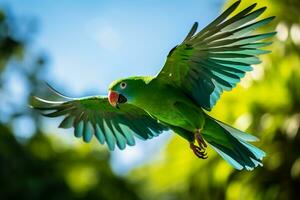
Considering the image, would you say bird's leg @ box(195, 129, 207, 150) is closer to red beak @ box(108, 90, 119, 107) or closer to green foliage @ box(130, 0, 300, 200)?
red beak @ box(108, 90, 119, 107)

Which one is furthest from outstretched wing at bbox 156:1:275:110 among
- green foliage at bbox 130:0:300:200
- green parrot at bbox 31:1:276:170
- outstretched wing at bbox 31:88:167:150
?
green foliage at bbox 130:0:300:200

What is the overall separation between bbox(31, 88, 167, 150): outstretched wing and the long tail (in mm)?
91

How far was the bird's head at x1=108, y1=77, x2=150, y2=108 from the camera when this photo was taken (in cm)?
95

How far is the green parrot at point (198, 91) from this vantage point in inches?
37.9

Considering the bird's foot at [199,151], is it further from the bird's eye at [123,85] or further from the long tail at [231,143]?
the bird's eye at [123,85]

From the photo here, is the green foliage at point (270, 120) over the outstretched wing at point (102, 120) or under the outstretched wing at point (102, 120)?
under

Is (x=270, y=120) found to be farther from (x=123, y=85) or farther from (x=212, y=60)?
(x=123, y=85)

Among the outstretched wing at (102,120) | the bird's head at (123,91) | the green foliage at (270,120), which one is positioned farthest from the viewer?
the green foliage at (270,120)

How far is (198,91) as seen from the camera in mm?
1003

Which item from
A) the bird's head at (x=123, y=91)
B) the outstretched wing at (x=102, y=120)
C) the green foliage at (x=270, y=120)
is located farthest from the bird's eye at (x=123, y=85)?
the green foliage at (x=270, y=120)

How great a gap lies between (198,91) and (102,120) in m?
0.25

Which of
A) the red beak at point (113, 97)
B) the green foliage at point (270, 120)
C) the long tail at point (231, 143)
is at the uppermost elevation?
the red beak at point (113, 97)

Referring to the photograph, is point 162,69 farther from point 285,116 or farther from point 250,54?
point 285,116

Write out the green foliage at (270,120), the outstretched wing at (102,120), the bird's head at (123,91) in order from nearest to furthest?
the bird's head at (123,91) → the outstretched wing at (102,120) → the green foliage at (270,120)
